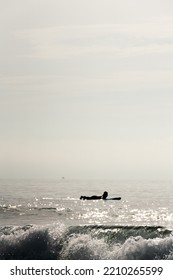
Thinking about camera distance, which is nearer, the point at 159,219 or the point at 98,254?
the point at 98,254

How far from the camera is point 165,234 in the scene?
125 feet

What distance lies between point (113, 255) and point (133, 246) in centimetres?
120

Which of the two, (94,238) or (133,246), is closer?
(133,246)

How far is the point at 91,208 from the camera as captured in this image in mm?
78938

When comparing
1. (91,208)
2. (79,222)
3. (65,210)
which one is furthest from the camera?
(91,208)

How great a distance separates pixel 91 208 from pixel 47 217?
18.3m
